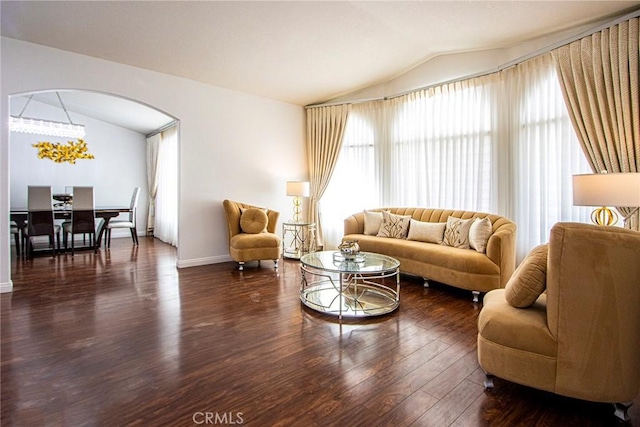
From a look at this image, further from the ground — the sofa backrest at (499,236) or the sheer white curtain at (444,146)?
the sheer white curtain at (444,146)

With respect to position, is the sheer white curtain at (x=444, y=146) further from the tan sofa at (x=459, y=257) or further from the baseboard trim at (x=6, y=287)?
the baseboard trim at (x=6, y=287)

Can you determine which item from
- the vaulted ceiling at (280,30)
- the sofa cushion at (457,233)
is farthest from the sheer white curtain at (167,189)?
the sofa cushion at (457,233)

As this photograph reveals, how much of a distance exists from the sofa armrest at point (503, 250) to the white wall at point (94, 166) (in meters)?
8.23

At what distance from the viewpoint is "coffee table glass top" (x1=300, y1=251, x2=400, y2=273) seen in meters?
3.02

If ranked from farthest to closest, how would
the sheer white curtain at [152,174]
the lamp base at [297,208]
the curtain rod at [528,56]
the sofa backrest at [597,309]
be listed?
the sheer white curtain at [152,174], the lamp base at [297,208], the curtain rod at [528,56], the sofa backrest at [597,309]

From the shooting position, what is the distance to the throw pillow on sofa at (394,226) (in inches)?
183

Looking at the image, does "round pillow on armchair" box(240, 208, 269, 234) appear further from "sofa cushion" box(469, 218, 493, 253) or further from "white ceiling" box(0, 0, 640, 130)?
"sofa cushion" box(469, 218, 493, 253)

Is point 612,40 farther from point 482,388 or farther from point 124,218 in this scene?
point 124,218

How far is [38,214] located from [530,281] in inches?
272

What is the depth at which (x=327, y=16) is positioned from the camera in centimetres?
337

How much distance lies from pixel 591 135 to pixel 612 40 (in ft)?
2.85

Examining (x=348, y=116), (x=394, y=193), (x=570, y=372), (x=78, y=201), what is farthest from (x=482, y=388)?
(x=78, y=201)

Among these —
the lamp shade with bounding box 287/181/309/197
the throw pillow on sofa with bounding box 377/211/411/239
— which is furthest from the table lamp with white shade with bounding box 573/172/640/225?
the lamp shade with bounding box 287/181/309/197

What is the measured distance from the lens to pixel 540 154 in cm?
372
